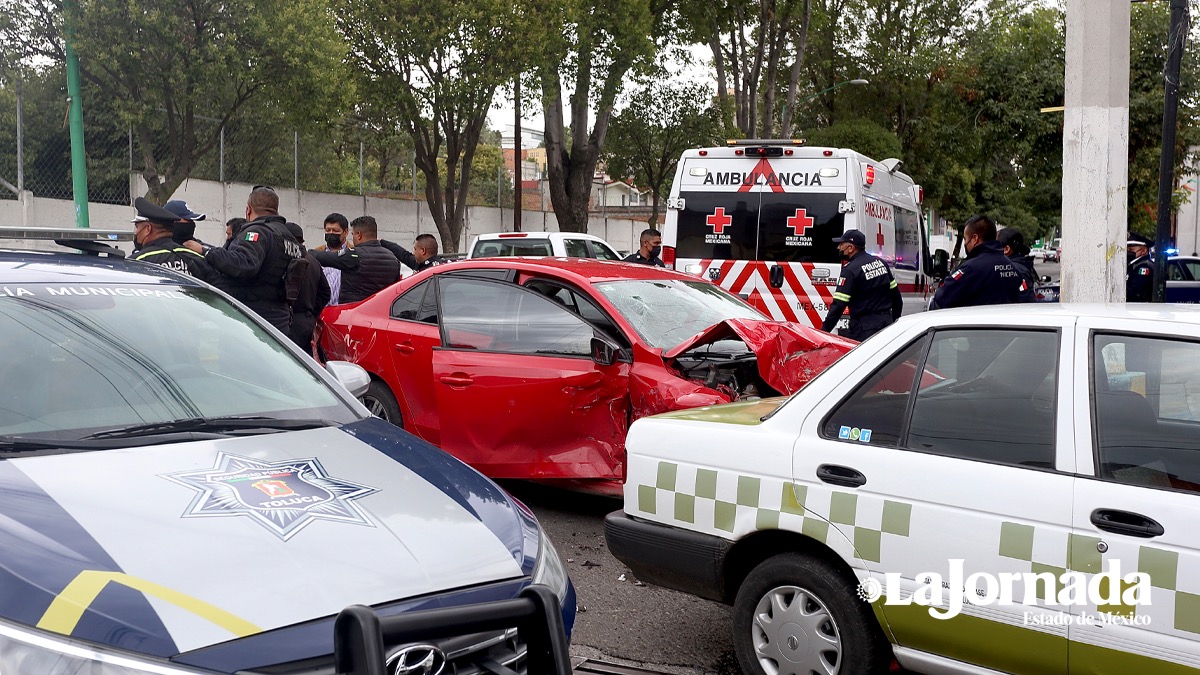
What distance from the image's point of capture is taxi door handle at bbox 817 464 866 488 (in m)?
3.54

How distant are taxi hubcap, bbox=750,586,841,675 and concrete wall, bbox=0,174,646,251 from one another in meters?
12.5

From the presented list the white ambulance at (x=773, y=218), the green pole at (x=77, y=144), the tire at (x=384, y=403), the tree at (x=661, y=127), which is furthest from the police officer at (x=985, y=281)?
the tree at (x=661, y=127)

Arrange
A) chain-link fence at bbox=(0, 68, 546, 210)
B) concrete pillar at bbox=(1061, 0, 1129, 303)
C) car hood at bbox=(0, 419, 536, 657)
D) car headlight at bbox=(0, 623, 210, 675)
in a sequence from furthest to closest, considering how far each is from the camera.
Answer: chain-link fence at bbox=(0, 68, 546, 210), concrete pillar at bbox=(1061, 0, 1129, 303), car hood at bbox=(0, 419, 536, 657), car headlight at bbox=(0, 623, 210, 675)

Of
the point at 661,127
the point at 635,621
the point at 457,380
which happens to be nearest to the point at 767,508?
the point at 635,621

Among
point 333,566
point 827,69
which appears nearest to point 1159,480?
point 333,566

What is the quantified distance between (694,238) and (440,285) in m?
5.05

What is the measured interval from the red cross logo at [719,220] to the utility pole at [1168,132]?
4.12 metres

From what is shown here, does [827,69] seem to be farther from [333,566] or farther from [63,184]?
[333,566]

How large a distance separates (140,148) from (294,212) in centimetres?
469

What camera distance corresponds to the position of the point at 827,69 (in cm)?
3441

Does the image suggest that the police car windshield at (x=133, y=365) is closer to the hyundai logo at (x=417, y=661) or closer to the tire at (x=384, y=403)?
the hyundai logo at (x=417, y=661)

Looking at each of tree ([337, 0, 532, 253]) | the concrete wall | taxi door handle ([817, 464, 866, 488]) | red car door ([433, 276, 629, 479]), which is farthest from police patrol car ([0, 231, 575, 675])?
tree ([337, 0, 532, 253])

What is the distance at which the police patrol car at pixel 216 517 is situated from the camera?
2215 mm

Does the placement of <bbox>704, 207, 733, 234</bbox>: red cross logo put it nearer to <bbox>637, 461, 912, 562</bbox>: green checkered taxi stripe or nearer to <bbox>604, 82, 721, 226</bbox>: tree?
<bbox>637, 461, 912, 562</bbox>: green checkered taxi stripe
